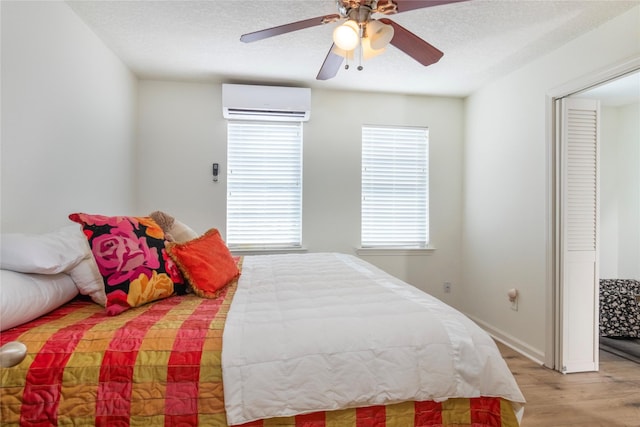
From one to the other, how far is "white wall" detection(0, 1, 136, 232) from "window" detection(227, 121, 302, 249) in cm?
101

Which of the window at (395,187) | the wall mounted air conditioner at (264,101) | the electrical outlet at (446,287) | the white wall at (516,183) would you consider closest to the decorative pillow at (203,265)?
the wall mounted air conditioner at (264,101)

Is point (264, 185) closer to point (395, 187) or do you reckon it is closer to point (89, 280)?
point (395, 187)

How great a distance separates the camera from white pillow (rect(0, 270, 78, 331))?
3.35ft

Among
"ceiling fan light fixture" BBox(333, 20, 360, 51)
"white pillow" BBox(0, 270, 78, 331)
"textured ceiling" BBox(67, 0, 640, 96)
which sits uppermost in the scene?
"textured ceiling" BBox(67, 0, 640, 96)

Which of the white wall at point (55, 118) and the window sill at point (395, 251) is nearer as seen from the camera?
the white wall at point (55, 118)

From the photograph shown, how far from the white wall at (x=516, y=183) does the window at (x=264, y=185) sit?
1.85 m

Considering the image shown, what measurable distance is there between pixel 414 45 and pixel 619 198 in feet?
11.7

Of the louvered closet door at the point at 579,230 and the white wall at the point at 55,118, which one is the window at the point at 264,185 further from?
the louvered closet door at the point at 579,230

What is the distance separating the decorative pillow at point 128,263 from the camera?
4.25 feet

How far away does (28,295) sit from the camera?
1.11 m

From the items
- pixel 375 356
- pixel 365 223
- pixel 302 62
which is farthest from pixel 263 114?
pixel 375 356

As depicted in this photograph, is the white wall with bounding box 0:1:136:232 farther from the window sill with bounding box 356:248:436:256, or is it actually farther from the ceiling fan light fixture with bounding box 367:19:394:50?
the window sill with bounding box 356:248:436:256

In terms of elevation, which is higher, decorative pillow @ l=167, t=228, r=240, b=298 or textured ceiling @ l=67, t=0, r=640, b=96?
textured ceiling @ l=67, t=0, r=640, b=96

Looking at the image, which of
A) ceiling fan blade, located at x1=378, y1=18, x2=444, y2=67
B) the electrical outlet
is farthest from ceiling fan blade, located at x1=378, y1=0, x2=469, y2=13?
the electrical outlet
